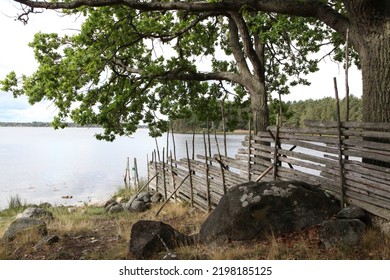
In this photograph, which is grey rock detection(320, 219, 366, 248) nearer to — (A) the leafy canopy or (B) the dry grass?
(B) the dry grass

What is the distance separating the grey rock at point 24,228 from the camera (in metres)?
7.71

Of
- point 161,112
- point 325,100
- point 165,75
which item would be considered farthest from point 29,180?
point 325,100

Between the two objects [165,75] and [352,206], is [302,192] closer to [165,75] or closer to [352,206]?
[352,206]

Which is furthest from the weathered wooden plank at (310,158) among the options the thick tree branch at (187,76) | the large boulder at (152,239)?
the thick tree branch at (187,76)

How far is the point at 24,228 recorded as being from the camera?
26.0 ft

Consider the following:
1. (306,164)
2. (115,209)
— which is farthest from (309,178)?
(115,209)

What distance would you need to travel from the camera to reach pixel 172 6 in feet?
24.2

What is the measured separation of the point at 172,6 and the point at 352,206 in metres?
5.14

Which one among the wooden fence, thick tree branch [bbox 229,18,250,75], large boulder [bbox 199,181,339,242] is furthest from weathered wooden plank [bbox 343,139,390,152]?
thick tree branch [bbox 229,18,250,75]

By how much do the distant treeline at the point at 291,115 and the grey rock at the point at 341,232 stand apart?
6.73 ft

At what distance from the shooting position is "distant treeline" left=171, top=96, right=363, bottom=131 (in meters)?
13.7

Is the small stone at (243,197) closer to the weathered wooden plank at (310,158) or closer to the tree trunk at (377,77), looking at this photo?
the weathered wooden plank at (310,158)

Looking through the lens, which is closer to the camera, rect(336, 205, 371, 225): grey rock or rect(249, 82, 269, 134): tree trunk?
rect(336, 205, 371, 225): grey rock

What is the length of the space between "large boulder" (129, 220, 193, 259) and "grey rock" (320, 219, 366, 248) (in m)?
2.22
